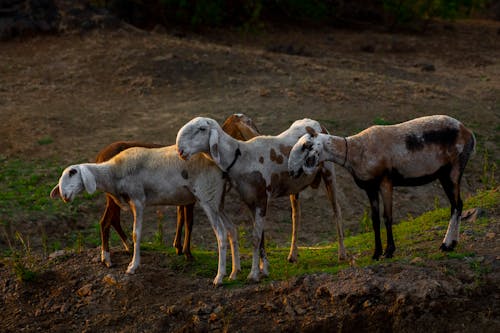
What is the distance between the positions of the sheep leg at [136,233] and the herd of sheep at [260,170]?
0.01 metres

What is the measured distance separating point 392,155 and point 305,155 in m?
0.95

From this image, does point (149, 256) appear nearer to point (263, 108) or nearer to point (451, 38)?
point (263, 108)

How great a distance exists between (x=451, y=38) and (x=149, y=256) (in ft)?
64.7

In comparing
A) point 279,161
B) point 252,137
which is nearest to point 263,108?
point 252,137

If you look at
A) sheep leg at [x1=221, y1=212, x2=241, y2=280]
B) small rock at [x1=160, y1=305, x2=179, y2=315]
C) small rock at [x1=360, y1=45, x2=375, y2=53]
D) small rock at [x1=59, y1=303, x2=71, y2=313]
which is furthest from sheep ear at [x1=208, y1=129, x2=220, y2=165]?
small rock at [x1=360, y1=45, x2=375, y2=53]

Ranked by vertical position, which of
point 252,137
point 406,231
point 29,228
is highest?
point 252,137

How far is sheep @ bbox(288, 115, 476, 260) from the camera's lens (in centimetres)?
952

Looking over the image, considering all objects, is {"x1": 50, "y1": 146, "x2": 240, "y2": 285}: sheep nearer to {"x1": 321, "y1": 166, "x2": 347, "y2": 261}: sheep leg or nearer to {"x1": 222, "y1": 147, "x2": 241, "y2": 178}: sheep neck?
{"x1": 222, "y1": 147, "x2": 241, "y2": 178}: sheep neck

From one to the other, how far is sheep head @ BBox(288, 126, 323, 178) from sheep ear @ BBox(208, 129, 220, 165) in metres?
0.78

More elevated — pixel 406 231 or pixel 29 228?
pixel 406 231

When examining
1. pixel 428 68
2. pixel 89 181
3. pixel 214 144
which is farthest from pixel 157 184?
pixel 428 68

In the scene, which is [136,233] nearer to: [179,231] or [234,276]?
[179,231]

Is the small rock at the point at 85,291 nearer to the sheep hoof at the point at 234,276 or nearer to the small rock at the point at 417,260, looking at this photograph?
the sheep hoof at the point at 234,276

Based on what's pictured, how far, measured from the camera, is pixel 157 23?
2697cm
